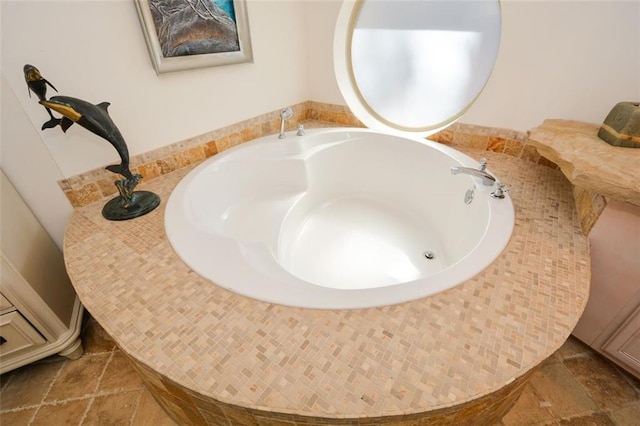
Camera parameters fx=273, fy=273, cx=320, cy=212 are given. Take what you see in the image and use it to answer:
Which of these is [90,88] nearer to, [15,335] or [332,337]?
[15,335]

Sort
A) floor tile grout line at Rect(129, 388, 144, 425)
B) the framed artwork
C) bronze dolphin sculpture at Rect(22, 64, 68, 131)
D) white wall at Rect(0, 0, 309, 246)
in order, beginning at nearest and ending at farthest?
bronze dolphin sculpture at Rect(22, 64, 68, 131) < white wall at Rect(0, 0, 309, 246) < floor tile grout line at Rect(129, 388, 144, 425) < the framed artwork

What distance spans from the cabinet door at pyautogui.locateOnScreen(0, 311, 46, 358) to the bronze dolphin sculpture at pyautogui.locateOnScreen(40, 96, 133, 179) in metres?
0.65

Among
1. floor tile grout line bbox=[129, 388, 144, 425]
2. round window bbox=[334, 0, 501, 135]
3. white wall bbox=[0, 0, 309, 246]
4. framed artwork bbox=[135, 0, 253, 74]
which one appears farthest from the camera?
round window bbox=[334, 0, 501, 135]

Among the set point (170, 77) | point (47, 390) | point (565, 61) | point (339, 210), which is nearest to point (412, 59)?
point (565, 61)

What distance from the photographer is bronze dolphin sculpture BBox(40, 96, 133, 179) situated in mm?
897

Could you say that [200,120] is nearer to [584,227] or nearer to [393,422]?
[393,422]

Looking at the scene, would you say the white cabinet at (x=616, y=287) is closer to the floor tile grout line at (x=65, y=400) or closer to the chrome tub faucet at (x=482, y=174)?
the chrome tub faucet at (x=482, y=174)

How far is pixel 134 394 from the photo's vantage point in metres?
1.12

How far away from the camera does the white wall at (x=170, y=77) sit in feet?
3.19

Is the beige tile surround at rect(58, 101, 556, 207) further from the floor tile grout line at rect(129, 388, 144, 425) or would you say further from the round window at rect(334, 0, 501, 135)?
the floor tile grout line at rect(129, 388, 144, 425)

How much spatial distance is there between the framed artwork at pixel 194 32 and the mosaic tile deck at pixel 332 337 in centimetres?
92

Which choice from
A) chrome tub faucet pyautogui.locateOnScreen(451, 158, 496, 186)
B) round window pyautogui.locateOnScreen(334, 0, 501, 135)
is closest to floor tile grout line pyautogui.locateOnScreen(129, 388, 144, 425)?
chrome tub faucet pyautogui.locateOnScreen(451, 158, 496, 186)

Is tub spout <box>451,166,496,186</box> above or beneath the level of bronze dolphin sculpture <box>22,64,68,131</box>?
beneath

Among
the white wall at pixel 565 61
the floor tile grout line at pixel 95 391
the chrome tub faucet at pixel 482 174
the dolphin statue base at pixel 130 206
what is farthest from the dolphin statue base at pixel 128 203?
the white wall at pixel 565 61
